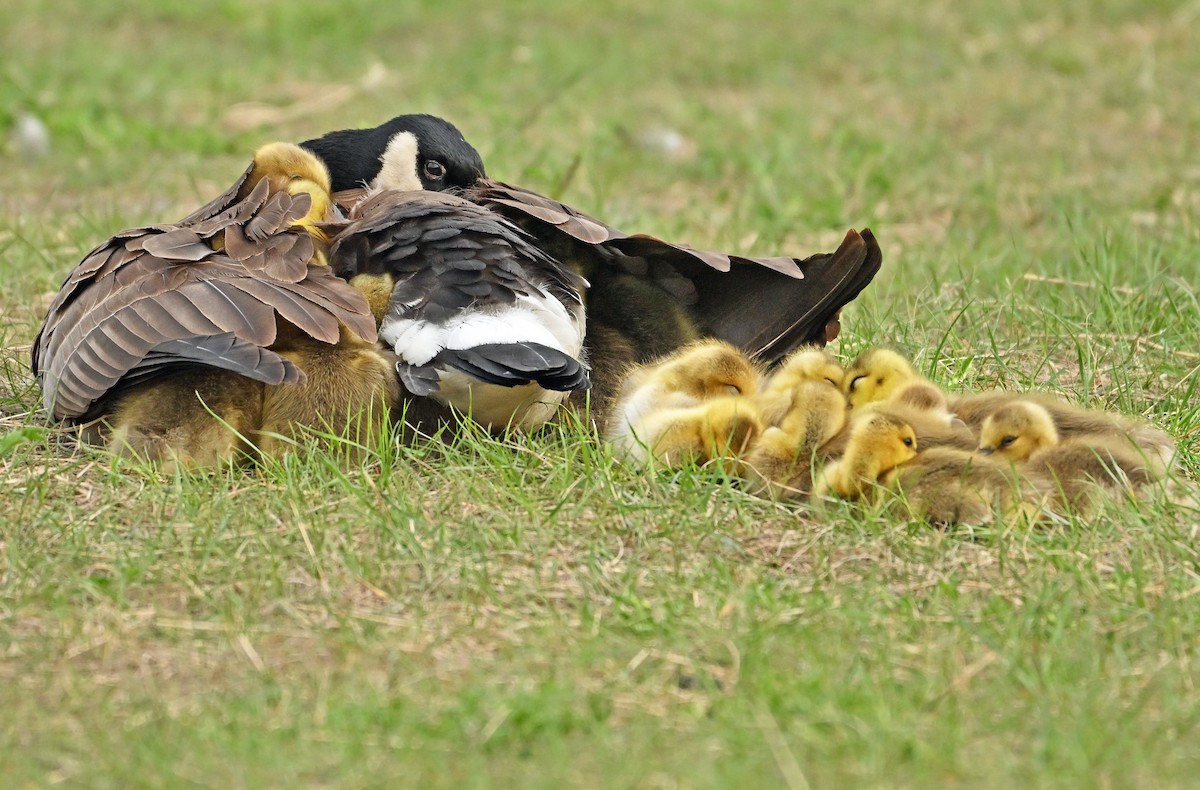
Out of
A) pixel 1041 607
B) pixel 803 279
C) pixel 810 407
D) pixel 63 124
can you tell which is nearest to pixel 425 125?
pixel 803 279

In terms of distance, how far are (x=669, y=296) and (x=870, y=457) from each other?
3.36 ft

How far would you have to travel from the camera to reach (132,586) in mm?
3408

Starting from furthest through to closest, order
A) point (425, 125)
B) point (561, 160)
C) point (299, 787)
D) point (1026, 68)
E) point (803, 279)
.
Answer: point (1026, 68) < point (561, 160) < point (425, 125) < point (803, 279) < point (299, 787)

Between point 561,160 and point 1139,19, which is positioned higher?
point 1139,19

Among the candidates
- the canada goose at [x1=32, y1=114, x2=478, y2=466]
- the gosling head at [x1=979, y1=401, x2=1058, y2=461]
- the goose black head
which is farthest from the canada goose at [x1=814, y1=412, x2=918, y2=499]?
the goose black head

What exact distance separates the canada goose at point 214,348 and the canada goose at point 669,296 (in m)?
0.69

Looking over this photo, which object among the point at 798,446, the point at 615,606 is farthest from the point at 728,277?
the point at 615,606

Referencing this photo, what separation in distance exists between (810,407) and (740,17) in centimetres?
858

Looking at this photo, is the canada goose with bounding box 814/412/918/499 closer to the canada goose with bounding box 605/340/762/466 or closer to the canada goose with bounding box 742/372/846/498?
the canada goose with bounding box 742/372/846/498

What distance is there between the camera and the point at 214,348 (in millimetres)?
3775

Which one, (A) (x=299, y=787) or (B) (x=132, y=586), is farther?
(B) (x=132, y=586)

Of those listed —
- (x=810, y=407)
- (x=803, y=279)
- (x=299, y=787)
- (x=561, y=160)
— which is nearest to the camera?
(x=299, y=787)

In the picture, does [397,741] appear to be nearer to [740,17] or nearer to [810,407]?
[810,407]

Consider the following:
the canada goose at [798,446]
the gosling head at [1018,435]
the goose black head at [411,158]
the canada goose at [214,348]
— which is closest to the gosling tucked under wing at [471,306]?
the canada goose at [214,348]
